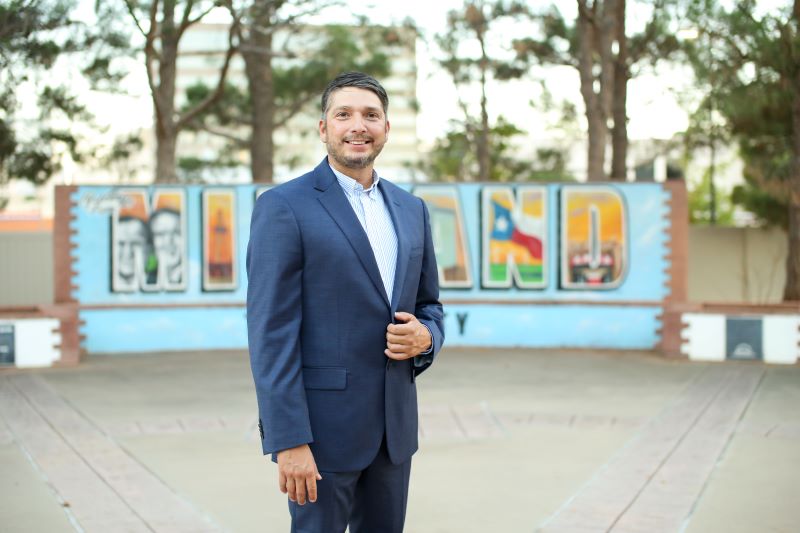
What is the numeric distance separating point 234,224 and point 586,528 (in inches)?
395

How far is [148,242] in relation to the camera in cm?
1471

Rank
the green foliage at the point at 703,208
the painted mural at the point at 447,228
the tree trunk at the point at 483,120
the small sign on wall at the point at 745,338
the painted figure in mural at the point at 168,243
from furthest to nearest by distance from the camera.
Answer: the green foliage at the point at 703,208
the tree trunk at the point at 483,120
the painted mural at the point at 447,228
the painted figure in mural at the point at 168,243
the small sign on wall at the point at 745,338

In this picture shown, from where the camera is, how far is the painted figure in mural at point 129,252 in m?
14.6

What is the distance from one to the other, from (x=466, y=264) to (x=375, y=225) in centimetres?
1146

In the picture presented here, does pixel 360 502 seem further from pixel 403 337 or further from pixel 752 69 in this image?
pixel 752 69

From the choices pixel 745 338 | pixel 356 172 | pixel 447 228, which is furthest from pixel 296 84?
pixel 356 172

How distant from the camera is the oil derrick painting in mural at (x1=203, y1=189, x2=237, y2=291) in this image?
582 inches

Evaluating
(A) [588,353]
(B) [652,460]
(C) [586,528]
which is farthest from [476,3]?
(C) [586,528]

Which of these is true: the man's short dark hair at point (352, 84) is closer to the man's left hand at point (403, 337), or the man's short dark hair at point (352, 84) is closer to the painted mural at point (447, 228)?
the man's left hand at point (403, 337)

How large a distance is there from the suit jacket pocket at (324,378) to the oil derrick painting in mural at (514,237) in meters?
11.6

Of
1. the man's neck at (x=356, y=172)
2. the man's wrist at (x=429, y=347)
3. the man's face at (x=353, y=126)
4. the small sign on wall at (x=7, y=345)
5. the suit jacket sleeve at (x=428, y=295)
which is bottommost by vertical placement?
the small sign on wall at (x=7, y=345)

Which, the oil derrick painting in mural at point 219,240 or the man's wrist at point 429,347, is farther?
the oil derrick painting in mural at point 219,240

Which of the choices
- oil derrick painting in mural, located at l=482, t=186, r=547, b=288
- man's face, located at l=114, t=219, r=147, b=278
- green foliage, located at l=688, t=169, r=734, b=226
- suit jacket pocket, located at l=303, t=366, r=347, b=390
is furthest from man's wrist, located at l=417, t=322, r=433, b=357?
green foliage, located at l=688, t=169, r=734, b=226

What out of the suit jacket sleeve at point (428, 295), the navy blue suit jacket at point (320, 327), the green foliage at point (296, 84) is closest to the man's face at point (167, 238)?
the green foliage at point (296, 84)
